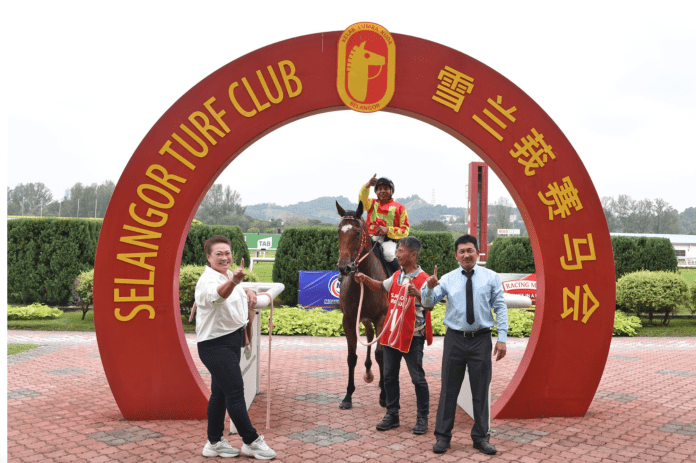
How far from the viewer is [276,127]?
5285mm

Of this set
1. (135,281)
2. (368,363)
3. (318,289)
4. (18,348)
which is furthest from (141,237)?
(318,289)

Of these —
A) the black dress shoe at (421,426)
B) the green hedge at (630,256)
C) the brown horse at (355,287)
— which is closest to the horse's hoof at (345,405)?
the brown horse at (355,287)

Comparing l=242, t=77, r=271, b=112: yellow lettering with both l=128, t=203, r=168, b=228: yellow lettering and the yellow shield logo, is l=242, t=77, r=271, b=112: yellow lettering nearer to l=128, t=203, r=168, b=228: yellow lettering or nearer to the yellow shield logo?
the yellow shield logo

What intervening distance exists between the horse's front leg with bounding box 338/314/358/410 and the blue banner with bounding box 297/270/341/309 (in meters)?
7.20

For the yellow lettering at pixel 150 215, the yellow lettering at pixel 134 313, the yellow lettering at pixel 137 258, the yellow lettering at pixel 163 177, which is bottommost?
the yellow lettering at pixel 134 313

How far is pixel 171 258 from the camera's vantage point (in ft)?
16.7

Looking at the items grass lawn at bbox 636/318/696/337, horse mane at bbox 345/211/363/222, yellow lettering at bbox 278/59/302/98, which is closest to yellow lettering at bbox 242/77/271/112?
yellow lettering at bbox 278/59/302/98

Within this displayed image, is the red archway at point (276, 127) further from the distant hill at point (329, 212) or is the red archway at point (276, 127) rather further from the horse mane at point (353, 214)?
the distant hill at point (329, 212)

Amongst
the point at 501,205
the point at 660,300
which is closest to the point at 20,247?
the point at 660,300

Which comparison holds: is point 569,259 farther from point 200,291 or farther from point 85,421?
point 85,421

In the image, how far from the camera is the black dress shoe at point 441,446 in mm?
4262

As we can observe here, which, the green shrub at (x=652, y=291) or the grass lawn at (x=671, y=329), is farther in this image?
the green shrub at (x=652, y=291)

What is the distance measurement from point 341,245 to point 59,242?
35.0 feet

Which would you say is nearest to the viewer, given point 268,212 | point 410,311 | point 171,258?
point 410,311
